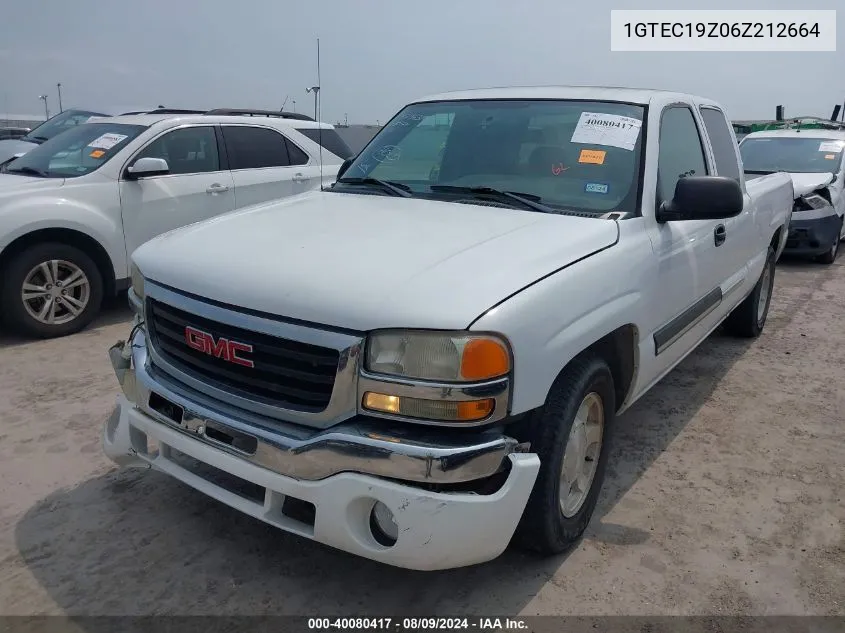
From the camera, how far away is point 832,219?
28.6 ft

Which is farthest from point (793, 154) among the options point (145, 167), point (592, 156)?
point (145, 167)

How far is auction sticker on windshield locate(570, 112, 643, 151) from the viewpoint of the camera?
323cm

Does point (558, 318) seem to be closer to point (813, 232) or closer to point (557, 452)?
point (557, 452)

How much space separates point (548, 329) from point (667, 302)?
46.1 inches

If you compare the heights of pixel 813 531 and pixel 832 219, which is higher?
pixel 832 219

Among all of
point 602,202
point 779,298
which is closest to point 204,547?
point 602,202

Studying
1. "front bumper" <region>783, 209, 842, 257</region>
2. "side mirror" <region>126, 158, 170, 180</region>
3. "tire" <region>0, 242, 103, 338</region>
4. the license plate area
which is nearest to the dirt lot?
the license plate area

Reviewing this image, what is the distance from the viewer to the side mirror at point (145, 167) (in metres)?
5.71

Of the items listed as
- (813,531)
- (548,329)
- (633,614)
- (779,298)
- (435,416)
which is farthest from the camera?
(779,298)

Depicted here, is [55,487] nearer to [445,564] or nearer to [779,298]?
[445,564]

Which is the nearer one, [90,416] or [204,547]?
[204,547]

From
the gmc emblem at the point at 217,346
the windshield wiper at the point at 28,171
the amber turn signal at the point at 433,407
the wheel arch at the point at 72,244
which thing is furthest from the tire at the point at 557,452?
the windshield wiper at the point at 28,171

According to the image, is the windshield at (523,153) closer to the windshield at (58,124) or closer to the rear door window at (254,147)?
the rear door window at (254,147)

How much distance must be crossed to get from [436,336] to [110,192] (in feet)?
14.8
